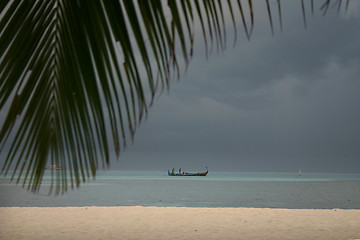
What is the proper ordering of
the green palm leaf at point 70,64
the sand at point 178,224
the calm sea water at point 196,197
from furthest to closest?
the calm sea water at point 196,197 < the sand at point 178,224 < the green palm leaf at point 70,64

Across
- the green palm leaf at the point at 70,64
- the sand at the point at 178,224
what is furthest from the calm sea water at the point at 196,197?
the green palm leaf at the point at 70,64

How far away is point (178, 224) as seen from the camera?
10328 mm

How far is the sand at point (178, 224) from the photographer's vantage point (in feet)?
28.1

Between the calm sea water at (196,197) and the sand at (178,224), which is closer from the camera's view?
the sand at (178,224)

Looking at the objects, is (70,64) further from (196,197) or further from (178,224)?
(196,197)

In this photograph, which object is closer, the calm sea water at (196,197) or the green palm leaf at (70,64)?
the green palm leaf at (70,64)

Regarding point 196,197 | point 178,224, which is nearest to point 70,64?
point 178,224

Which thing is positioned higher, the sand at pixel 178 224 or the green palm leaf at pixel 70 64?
the green palm leaf at pixel 70 64

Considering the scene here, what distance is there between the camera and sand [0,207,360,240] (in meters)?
8.58

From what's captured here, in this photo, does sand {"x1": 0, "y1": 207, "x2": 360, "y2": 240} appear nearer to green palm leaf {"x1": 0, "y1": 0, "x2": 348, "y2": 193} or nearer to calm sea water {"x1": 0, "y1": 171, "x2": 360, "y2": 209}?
calm sea water {"x1": 0, "y1": 171, "x2": 360, "y2": 209}

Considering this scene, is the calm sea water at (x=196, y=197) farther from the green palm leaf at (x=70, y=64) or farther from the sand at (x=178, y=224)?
the green palm leaf at (x=70, y=64)

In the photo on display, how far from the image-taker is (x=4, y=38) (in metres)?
0.50

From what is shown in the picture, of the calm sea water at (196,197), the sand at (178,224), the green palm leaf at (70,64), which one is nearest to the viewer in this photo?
the green palm leaf at (70,64)

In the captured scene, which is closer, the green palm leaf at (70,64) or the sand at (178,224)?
the green palm leaf at (70,64)
